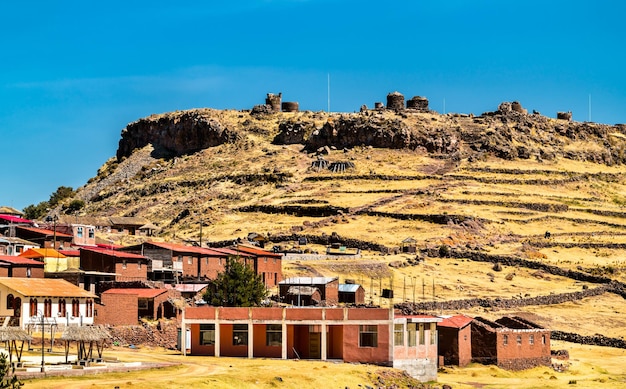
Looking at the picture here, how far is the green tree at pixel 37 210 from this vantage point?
18169 cm

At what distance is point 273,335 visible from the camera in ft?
230

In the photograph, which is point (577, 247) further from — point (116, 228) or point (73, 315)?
point (73, 315)

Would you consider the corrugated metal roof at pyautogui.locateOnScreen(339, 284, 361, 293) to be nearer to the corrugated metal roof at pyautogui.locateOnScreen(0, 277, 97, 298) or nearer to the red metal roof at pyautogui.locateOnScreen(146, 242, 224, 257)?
the red metal roof at pyautogui.locateOnScreen(146, 242, 224, 257)

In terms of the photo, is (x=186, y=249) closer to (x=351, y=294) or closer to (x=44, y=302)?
(x=351, y=294)

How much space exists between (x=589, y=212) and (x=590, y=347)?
69.6 m

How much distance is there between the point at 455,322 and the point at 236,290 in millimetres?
15804

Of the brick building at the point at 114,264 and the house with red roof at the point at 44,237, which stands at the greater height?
the house with red roof at the point at 44,237

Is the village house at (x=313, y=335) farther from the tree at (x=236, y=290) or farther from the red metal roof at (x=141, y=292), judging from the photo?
the tree at (x=236, y=290)

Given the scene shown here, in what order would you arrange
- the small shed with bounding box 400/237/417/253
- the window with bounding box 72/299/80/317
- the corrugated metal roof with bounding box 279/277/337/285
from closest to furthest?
the window with bounding box 72/299/80/317, the corrugated metal roof with bounding box 279/277/337/285, the small shed with bounding box 400/237/417/253

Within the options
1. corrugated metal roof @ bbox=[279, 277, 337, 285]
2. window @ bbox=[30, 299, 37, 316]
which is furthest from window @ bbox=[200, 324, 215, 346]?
corrugated metal roof @ bbox=[279, 277, 337, 285]

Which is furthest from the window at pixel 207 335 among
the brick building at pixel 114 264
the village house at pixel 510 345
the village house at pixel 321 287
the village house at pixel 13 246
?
the village house at pixel 13 246

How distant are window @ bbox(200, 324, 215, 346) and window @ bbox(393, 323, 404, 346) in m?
10.9

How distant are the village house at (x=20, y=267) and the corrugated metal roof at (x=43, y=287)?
3.90 m

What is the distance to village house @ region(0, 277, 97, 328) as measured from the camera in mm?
68750
